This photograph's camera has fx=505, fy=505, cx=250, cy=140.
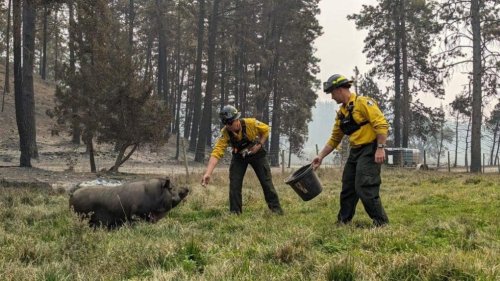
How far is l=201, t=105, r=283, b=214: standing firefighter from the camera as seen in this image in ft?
25.7

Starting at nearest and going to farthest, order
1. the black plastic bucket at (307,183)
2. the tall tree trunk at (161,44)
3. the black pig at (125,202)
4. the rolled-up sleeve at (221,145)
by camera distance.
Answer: the black pig at (125,202) < the black plastic bucket at (307,183) < the rolled-up sleeve at (221,145) < the tall tree trunk at (161,44)

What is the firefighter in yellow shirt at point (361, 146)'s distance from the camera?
6070mm

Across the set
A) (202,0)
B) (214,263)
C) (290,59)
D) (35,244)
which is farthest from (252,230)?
(290,59)

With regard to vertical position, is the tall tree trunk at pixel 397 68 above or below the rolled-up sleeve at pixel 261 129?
above

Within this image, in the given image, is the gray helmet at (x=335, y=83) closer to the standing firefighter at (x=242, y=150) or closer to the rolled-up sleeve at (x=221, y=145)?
the standing firefighter at (x=242, y=150)

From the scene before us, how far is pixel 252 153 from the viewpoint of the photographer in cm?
801

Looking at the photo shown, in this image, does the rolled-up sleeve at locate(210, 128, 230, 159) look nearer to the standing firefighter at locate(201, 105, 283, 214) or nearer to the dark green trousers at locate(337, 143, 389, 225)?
the standing firefighter at locate(201, 105, 283, 214)

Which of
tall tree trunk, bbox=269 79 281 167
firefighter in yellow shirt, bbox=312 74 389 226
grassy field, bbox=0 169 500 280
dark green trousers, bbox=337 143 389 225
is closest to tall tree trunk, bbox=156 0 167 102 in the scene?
tall tree trunk, bbox=269 79 281 167

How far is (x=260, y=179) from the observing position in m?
8.22

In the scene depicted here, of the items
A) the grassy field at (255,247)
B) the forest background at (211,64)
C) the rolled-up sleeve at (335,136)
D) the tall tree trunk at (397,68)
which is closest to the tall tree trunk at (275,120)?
the forest background at (211,64)

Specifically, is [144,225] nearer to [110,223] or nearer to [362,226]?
[110,223]

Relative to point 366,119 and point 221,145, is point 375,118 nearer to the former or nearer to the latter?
point 366,119

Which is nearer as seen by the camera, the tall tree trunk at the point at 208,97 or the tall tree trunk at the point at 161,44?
the tall tree trunk at the point at 208,97

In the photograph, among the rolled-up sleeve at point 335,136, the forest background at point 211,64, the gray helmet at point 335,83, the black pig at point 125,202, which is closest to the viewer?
the gray helmet at point 335,83
